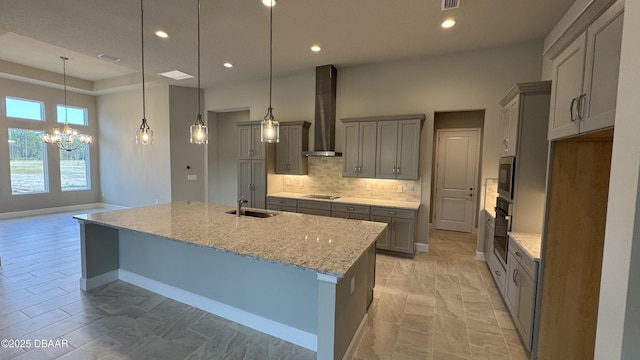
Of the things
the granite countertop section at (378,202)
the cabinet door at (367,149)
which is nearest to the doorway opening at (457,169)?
the granite countertop section at (378,202)

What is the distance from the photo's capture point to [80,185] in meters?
7.86

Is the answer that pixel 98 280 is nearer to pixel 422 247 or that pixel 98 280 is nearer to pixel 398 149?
pixel 398 149

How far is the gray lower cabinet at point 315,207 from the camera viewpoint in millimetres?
4667

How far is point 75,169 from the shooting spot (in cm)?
773

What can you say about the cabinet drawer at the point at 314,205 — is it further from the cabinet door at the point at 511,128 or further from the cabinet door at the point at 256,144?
the cabinet door at the point at 511,128

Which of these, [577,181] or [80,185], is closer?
[577,181]

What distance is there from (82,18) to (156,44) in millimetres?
904

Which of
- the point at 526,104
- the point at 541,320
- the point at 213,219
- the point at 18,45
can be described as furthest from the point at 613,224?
the point at 18,45

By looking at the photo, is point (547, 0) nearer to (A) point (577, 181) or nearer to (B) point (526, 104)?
(B) point (526, 104)

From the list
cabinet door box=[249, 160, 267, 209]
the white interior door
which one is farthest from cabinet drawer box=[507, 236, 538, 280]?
cabinet door box=[249, 160, 267, 209]

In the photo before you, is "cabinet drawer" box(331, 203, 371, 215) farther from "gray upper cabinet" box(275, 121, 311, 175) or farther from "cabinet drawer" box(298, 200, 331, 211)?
"gray upper cabinet" box(275, 121, 311, 175)

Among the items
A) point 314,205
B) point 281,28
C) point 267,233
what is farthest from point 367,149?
point 267,233

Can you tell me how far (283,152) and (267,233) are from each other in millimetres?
3202

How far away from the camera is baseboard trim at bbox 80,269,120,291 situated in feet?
10.1
